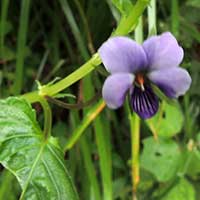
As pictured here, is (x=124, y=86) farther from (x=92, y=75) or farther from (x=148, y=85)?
(x=92, y=75)

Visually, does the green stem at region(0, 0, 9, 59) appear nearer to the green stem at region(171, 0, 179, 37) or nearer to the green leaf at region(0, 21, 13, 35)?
the green leaf at region(0, 21, 13, 35)

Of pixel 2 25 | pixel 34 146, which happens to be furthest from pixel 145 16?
pixel 34 146

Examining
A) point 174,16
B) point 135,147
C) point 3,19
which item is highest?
point 3,19

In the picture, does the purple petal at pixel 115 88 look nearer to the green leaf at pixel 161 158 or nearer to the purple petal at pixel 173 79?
the purple petal at pixel 173 79

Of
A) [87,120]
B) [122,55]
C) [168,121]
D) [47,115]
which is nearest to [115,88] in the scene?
[122,55]

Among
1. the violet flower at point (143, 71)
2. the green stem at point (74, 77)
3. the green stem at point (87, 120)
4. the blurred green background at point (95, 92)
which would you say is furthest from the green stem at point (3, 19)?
the violet flower at point (143, 71)

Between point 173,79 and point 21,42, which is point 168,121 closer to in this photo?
point 21,42
